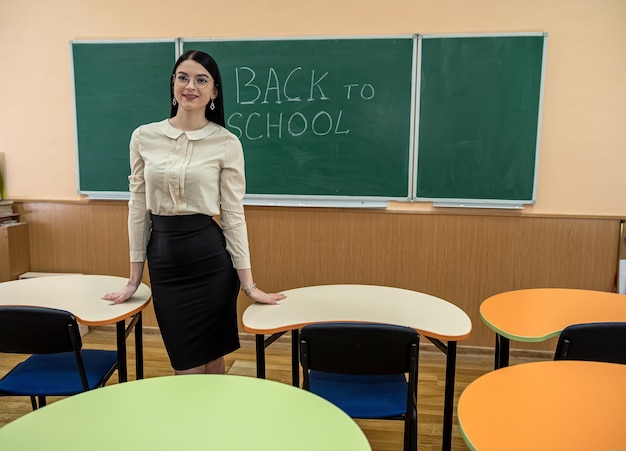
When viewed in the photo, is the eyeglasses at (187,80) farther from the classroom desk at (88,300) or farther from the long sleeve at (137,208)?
the classroom desk at (88,300)

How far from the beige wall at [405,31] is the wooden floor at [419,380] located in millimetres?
1140

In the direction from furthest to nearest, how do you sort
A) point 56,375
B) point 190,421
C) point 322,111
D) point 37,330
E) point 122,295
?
point 322,111
point 122,295
point 56,375
point 37,330
point 190,421

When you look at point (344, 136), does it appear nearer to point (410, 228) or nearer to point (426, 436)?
point (410, 228)

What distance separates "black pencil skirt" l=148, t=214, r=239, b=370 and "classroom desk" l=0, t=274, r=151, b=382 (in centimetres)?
17

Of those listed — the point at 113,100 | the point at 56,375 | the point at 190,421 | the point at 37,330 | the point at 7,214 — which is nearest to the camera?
the point at 190,421

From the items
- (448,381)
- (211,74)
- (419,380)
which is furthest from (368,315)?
(419,380)

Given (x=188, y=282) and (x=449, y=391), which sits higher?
(x=188, y=282)

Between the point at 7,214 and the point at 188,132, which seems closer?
the point at 188,132

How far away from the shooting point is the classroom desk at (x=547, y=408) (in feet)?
3.53

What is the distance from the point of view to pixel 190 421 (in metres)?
1.11

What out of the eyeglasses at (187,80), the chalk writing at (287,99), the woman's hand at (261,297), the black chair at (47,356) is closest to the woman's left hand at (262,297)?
the woman's hand at (261,297)

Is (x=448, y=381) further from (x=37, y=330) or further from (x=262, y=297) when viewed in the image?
(x=37, y=330)

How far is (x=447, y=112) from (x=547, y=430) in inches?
97.7

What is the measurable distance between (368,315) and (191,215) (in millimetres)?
852
